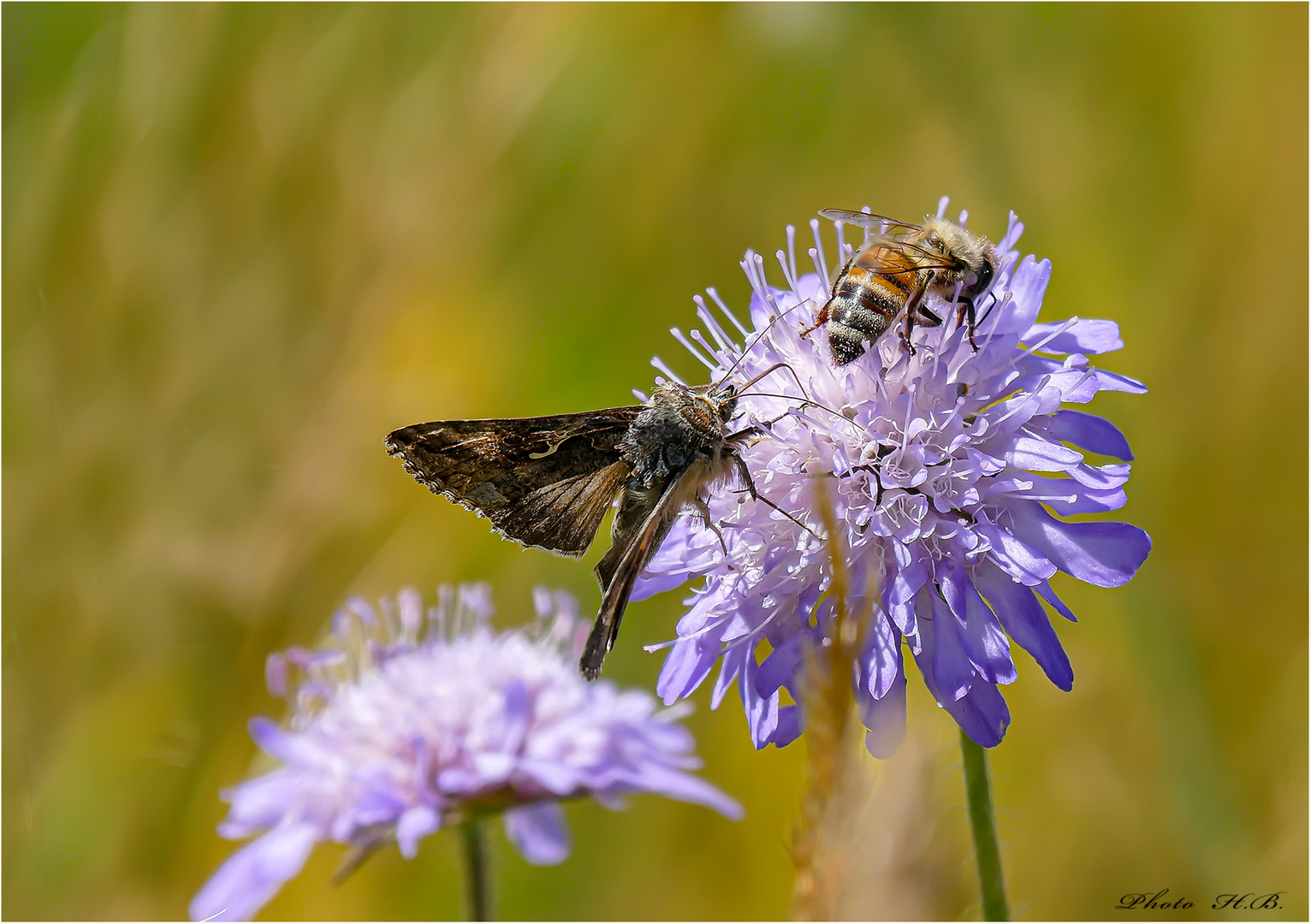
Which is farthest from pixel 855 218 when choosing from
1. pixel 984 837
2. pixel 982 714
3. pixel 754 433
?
pixel 984 837

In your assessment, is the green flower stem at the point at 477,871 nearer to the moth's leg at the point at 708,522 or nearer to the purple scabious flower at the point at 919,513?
the purple scabious flower at the point at 919,513

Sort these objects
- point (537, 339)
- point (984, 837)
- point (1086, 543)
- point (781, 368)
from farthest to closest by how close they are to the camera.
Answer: point (537, 339) < point (781, 368) < point (1086, 543) < point (984, 837)

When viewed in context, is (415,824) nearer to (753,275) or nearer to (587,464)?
(587,464)

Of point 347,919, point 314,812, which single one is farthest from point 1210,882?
point 347,919

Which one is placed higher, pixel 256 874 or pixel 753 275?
pixel 753 275

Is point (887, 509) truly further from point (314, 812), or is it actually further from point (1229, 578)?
point (1229, 578)

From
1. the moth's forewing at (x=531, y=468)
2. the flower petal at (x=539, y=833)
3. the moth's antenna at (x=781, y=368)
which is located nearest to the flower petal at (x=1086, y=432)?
the moth's antenna at (x=781, y=368)
